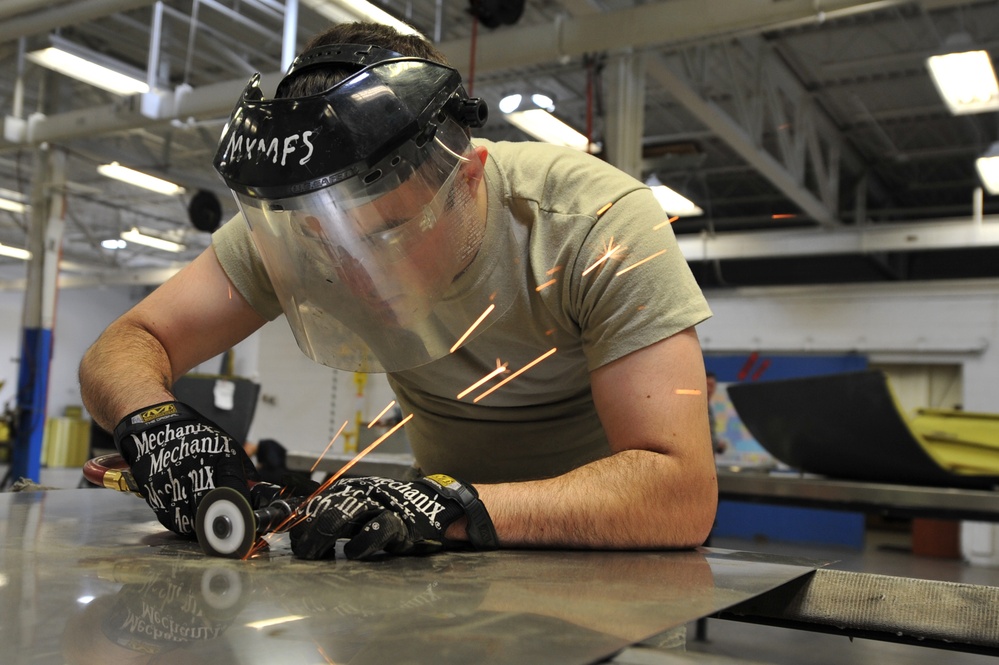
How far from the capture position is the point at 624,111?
586 centimetres

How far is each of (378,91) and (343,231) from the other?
18 cm

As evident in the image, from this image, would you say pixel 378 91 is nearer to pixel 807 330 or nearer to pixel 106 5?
pixel 106 5

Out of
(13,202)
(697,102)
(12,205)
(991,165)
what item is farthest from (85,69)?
(12,205)

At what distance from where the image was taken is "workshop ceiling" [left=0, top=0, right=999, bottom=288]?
549 cm

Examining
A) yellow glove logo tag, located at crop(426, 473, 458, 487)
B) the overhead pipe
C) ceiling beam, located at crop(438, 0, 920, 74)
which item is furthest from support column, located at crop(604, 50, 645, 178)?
yellow glove logo tag, located at crop(426, 473, 458, 487)

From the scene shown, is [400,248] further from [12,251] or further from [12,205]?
[12,251]

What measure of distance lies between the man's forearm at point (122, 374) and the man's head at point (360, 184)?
258 mm

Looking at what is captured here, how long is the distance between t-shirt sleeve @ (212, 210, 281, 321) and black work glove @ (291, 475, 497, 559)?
60cm

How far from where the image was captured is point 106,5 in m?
5.41

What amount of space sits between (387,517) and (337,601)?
23 centimetres

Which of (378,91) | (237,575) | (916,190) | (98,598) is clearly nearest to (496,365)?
(378,91)

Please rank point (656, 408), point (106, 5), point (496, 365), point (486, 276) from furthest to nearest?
point (106, 5)
point (496, 365)
point (486, 276)
point (656, 408)

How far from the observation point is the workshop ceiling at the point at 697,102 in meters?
5.49

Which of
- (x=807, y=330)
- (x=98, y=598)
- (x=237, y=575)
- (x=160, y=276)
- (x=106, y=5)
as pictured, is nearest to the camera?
(x=98, y=598)
